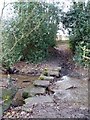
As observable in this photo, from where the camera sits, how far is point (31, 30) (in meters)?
5.52

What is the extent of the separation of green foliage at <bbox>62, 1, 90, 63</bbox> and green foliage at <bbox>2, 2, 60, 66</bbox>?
281 millimetres

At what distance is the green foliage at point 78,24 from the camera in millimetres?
5936

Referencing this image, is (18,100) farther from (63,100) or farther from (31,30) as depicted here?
(31,30)

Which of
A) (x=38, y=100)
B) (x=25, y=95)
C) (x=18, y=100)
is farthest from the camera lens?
(x=25, y=95)

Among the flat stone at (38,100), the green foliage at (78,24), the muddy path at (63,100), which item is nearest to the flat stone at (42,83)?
the muddy path at (63,100)

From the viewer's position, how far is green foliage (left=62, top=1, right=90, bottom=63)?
5.94 metres

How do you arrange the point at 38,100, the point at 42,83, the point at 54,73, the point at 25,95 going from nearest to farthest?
the point at 38,100
the point at 25,95
the point at 42,83
the point at 54,73

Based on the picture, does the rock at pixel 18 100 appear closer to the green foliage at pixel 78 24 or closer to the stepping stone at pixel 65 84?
the stepping stone at pixel 65 84

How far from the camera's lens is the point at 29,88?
400cm

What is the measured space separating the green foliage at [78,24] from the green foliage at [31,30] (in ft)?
0.92

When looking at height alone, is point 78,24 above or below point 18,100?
above

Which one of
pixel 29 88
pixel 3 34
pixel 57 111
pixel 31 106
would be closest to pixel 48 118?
pixel 57 111

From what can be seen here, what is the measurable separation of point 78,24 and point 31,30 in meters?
1.18

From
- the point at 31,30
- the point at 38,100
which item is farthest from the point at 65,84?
the point at 31,30
